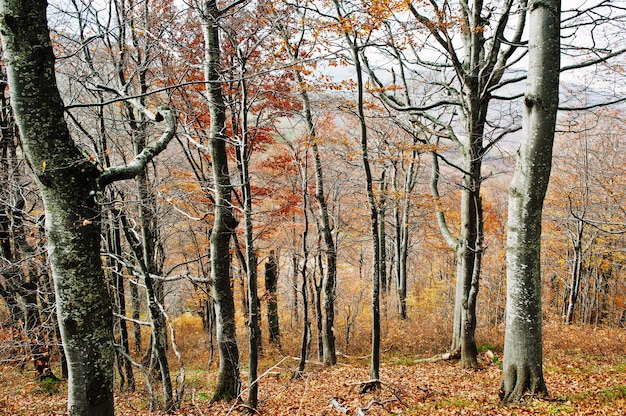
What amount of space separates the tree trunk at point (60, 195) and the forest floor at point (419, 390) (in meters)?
0.96

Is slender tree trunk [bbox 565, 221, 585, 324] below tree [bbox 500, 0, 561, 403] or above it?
below

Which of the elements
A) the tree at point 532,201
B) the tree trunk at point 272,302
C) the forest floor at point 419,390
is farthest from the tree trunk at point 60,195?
the tree trunk at point 272,302

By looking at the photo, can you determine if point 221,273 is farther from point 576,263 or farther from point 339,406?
point 576,263

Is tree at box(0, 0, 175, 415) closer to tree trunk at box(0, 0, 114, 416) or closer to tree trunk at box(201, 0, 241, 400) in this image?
tree trunk at box(0, 0, 114, 416)

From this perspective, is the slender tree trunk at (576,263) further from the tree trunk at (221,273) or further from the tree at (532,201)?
the tree trunk at (221,273)

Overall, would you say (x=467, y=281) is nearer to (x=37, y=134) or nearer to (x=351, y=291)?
(x=37, y=134)

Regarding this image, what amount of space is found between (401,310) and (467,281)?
9157 millimetres

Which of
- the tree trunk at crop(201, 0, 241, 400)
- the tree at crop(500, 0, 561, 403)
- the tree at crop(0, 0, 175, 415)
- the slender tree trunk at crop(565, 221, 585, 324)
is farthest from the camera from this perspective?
the slender tree trunk at crop(565, 221, 585, 324)

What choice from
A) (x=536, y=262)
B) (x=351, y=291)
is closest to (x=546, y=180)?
(x=536, y=262)

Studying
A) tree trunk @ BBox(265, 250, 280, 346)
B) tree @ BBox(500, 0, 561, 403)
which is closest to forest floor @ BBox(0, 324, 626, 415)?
tree @ BBox(500, 0, 561, 403)

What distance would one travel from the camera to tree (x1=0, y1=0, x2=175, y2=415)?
272 centimetres

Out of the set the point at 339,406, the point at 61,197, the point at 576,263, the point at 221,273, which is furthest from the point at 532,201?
the point at 576,263

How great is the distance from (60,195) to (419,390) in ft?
21.4

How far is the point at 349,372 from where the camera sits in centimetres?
946
